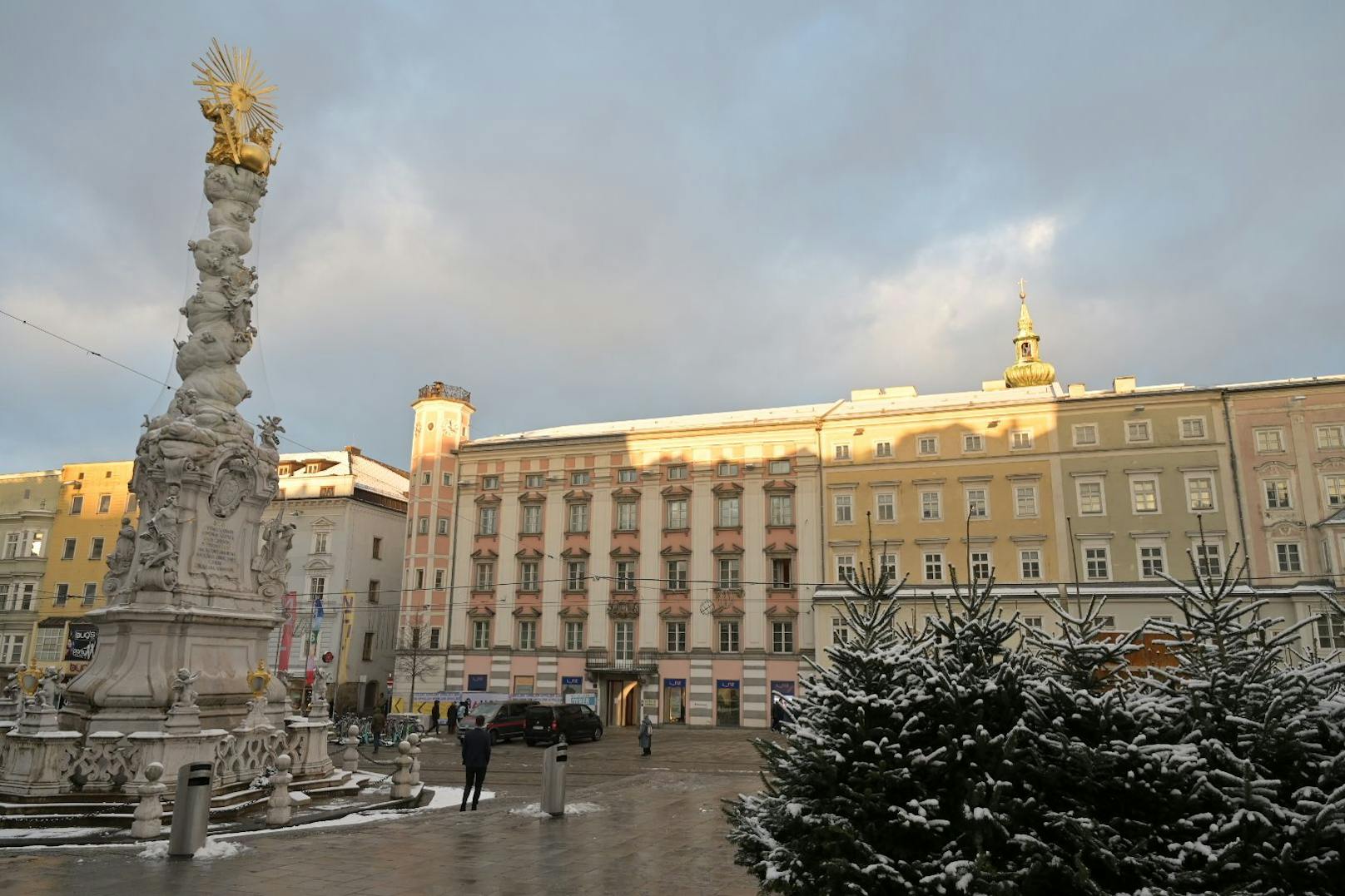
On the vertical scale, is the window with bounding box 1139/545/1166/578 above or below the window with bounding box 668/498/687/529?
below

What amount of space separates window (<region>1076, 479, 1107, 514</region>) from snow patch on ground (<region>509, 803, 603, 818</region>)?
122ft

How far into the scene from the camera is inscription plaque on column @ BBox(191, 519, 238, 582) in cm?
1720

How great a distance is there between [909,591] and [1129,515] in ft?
41.1

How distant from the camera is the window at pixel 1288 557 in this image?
42.2 m

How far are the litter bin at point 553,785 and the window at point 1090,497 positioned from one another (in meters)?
38.7

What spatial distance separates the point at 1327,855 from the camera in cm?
463

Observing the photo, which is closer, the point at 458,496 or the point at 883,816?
the point at 883,816

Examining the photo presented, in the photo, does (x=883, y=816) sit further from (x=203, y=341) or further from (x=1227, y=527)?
(x=1227, y=527)

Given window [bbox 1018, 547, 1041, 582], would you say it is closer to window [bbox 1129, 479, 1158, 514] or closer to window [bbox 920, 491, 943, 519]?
window [bbox 920, 491, 943, 519]

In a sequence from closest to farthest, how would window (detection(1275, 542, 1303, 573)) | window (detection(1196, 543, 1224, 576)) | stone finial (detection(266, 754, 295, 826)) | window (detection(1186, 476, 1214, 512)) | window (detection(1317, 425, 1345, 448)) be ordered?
window (detection(1196, 543, 1224, 576)) → stone finial (detection(266, 754, 295, 826)) → window (detection(1275, 542, 1303, 573)) → window (detection(1317, 425, 1345, 448)) → window (detection(1186, 476, 1214, 512))

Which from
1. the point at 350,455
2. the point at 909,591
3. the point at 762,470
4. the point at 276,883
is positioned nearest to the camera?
the point at 276,883

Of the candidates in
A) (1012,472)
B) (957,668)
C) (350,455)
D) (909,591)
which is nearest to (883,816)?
(957,668)

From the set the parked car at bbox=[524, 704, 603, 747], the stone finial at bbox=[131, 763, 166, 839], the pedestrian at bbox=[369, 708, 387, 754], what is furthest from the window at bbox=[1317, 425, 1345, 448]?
the stone finial at bbox=[131, 763, 166, 839]

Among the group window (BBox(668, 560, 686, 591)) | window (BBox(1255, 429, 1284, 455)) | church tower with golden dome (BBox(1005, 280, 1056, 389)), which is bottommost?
window (BBox(668, 560, 686, 591))
